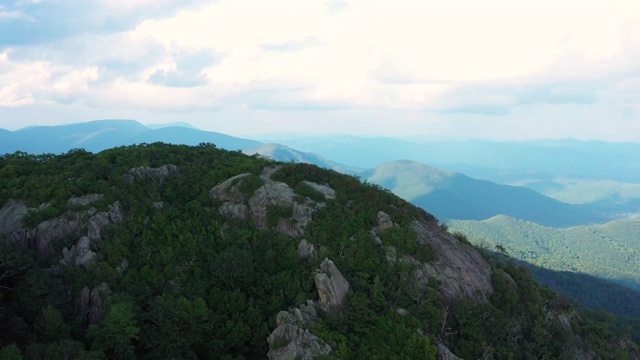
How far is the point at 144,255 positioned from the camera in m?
30.8

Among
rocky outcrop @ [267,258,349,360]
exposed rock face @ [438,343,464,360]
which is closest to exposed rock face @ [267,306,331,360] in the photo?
rocky outcrop @ [267,258,349,360]

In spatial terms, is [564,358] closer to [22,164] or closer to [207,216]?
[207,216]

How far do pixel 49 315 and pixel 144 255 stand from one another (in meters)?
7.42

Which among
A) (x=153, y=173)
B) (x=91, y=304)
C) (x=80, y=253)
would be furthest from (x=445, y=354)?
(x=153, y=173)

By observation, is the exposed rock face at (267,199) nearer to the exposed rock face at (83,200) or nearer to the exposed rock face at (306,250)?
the exposed rock face at (306,250)

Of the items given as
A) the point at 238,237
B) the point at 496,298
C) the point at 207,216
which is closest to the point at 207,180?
the point at 207,216

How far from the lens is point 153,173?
39719 mm

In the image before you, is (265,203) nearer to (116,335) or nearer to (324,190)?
(324,190)

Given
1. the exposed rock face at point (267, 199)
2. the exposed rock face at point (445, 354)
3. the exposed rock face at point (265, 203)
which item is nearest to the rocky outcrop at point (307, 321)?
the exposed rock face at point (265, 203)

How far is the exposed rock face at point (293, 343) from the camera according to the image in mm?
24422

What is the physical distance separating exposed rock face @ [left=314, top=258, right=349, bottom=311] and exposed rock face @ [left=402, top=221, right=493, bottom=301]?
6.13 m

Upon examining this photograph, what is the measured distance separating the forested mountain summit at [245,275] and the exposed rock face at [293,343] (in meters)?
0.08

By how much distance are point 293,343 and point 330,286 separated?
16.3 feet

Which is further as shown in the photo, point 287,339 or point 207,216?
point 207,216
